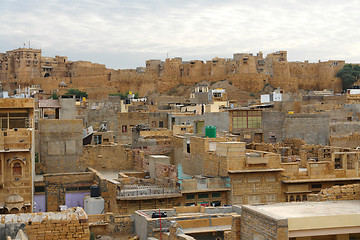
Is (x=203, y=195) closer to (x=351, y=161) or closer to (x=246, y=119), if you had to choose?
(x=351, y=161)

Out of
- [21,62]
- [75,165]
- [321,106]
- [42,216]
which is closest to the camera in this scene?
[42,216]

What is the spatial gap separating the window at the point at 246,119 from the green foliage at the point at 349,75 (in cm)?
5947

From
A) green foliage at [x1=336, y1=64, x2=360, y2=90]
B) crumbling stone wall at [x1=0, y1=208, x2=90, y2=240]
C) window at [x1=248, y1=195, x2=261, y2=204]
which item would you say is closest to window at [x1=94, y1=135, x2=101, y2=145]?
window at [x1=248, y1=195, x2=261, y2=204]

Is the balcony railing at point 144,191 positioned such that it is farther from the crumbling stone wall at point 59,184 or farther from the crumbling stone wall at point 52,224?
the crumbling stone wall at point 52,224

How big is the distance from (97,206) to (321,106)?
28.5 m

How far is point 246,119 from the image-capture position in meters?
24.7

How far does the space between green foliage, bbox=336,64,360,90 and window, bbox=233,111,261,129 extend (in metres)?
59.5

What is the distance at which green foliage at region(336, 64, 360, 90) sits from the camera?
8088 centimetres

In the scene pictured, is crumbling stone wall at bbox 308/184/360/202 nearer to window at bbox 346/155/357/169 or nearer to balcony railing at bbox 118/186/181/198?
balcony railing at bbox 118/186/181/198

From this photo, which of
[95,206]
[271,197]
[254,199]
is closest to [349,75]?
[271,197]

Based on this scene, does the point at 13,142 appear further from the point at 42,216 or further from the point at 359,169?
the point at 359,169

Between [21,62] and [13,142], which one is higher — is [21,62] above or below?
above

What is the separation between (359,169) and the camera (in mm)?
16984

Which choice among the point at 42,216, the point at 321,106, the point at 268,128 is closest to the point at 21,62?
the point at 321,106
